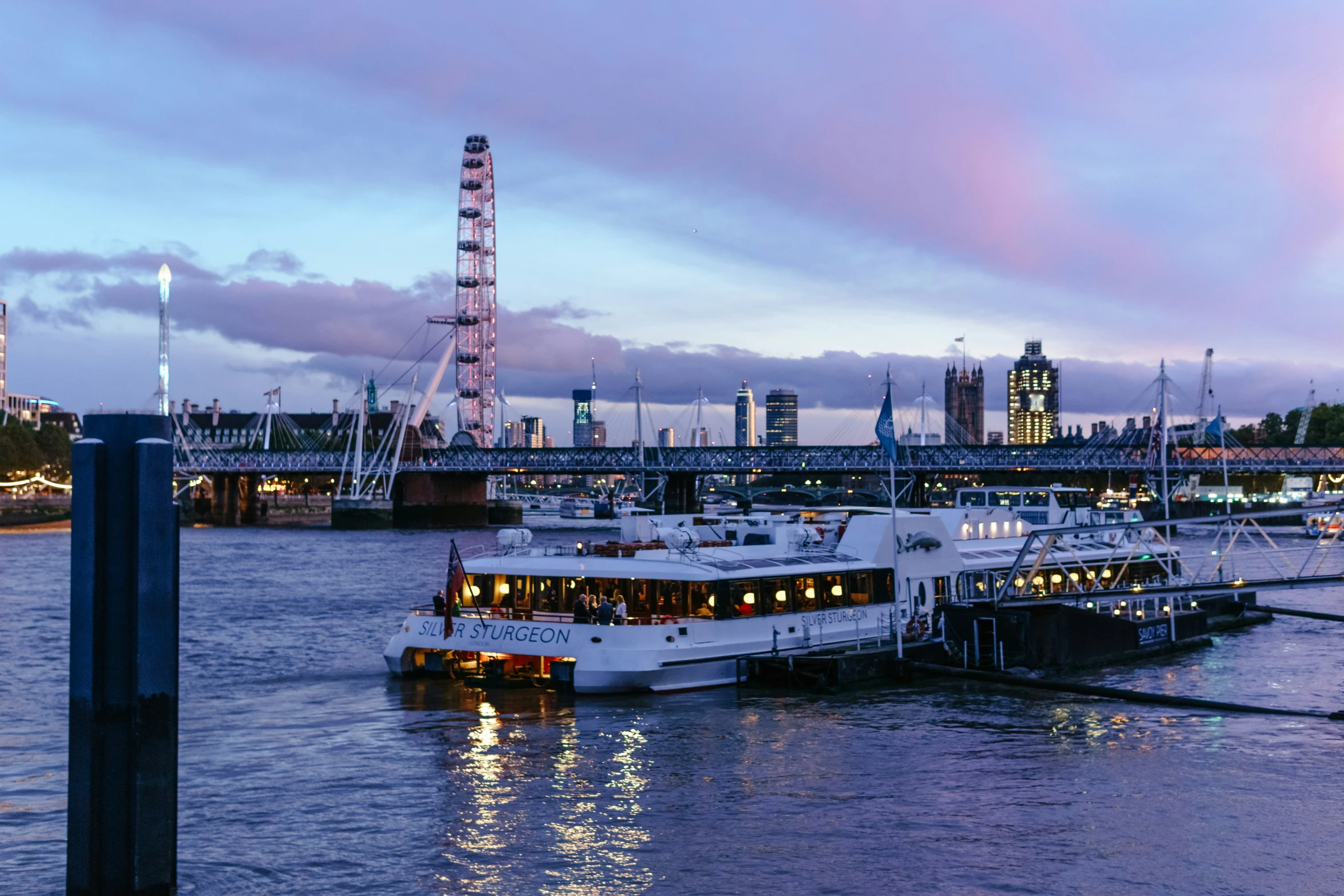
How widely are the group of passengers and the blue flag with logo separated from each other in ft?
32.7

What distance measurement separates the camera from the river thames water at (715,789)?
21969 mm

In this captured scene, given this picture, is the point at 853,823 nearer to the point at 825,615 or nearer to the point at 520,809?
the point at 520,809

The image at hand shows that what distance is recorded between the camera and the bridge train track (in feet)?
550

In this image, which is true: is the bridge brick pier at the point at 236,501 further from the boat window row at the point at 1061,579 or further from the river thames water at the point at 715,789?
the boat window row at the point at 1061,579

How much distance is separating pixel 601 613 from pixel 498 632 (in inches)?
135

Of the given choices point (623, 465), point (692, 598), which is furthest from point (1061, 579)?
point (623, 465)

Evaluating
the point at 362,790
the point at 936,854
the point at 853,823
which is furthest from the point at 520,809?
the point at 936,854

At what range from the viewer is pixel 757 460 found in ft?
580

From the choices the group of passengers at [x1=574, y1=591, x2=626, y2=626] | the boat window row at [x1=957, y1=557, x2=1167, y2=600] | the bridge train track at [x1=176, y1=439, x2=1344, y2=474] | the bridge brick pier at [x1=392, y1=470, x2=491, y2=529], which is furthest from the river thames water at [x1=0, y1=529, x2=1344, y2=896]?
the bridge brick pier at [x1=392, y1=470, x2=491, y2=529]

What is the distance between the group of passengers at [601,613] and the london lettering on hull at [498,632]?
0.65 metres

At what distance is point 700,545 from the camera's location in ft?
138

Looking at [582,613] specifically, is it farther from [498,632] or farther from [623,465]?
[623,465]

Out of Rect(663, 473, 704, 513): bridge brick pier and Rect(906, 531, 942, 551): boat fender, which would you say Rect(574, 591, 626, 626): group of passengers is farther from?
Rect(663, 473, 704, 513): bridge brick pier

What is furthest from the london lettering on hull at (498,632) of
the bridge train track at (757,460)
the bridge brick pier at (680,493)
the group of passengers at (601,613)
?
the bridge brick pier at (680,493)
